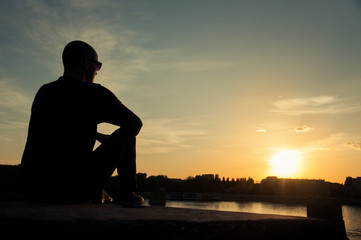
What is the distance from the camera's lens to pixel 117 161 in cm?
283

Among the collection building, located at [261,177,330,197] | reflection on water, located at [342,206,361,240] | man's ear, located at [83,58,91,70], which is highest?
man's ear, located at [83,58,91,70]

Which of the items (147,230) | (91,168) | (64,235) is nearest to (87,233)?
(64,235)

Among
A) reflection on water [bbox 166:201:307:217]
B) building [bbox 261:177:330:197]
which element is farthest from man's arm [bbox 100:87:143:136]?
building [bbox 261:177:330:197]

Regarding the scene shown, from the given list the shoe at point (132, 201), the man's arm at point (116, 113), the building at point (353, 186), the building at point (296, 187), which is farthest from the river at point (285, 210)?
the building at point (353, 186)

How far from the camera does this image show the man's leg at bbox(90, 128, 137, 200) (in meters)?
2.71

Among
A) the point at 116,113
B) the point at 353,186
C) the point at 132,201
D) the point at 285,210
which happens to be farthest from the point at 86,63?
the point at 353,186

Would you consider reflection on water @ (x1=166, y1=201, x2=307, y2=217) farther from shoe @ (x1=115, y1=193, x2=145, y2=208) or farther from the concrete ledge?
the concrete ledge

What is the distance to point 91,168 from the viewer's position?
2.68 meters

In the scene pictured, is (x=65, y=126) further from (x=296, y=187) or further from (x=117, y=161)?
(x=296, y=187)

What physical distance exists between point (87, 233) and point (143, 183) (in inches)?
4782

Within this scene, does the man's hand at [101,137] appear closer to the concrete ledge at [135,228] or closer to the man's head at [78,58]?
the man's head at [78,58]

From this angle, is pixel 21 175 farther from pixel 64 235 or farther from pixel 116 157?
pixel 64 235

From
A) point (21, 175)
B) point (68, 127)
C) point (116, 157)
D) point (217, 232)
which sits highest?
point (68, 127)

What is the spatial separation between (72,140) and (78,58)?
849mm
